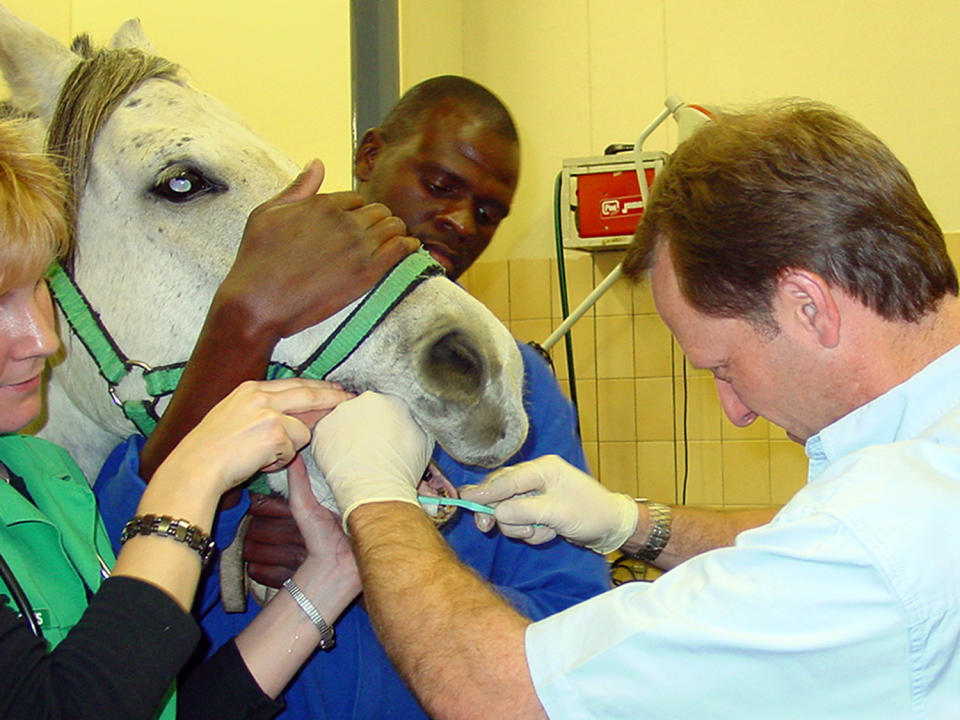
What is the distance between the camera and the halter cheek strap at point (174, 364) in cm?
87

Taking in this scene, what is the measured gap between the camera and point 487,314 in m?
0.91

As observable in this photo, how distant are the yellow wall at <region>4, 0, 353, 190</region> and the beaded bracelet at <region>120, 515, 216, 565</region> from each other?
1.14 meters

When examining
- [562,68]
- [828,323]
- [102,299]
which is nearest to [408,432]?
[102,299]

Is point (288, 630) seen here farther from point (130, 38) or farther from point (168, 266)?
point (130, 38)

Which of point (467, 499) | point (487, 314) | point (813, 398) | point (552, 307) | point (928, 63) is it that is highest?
point (928, 63)

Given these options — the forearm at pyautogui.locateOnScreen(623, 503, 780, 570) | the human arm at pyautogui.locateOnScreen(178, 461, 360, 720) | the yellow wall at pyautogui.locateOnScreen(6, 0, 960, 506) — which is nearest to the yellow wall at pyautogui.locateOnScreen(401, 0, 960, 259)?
the yellow wall at pyautogui.locateOnScreen(6, 0, 960, 506)

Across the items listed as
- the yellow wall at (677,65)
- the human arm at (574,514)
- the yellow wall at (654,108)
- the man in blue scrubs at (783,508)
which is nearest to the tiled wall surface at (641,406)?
the yellow wall at (654,108)

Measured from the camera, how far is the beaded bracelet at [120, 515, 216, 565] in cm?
72

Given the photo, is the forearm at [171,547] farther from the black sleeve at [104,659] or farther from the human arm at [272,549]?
the human arm at [272,549]

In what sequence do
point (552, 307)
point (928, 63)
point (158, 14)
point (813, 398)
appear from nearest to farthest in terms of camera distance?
point (813, 398) → point (158, 14) → point (928, 63) → point (552, 307)

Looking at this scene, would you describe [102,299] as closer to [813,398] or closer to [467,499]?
[467,499]

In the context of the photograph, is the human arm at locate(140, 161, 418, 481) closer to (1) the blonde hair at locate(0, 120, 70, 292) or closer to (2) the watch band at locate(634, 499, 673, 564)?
(1) the blonde hair at locate(0, 120, 70, 292)

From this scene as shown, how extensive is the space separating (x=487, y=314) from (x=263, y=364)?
0.73 ft

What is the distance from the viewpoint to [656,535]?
147 cm
